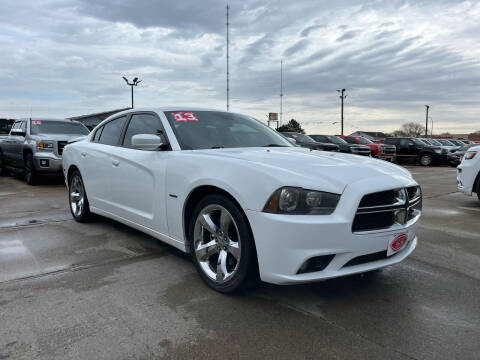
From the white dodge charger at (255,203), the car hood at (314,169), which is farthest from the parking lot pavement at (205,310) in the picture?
the car hood at (314,169)

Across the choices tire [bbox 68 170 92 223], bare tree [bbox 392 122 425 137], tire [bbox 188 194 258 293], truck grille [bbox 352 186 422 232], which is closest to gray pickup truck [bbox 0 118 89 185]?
tire [bbox 68 170 92 223]

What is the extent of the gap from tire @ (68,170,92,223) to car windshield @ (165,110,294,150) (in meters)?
2.12

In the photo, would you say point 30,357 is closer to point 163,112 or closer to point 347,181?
point 347,181

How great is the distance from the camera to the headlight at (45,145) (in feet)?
31.3

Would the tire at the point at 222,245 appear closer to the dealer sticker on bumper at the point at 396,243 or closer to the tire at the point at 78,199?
the dealer sticker on bumper at the point at 396,243

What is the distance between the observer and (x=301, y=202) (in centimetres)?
262

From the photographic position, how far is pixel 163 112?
4.02m

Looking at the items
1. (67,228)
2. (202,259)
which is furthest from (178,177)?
(67,228)

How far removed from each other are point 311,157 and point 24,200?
6.31m

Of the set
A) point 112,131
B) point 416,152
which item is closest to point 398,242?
point 112,131

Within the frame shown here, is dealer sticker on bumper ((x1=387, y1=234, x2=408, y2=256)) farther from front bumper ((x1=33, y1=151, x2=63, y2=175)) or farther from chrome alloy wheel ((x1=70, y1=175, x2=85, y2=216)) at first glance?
front bumper ((x1=33, y1=151, x2=63, y2=175))

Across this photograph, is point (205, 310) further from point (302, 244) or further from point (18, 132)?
point (18, 132)

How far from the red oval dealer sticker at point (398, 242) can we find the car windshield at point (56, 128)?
924 centimetres

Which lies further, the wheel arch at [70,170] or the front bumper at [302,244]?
the wheel arch at [70,170]
